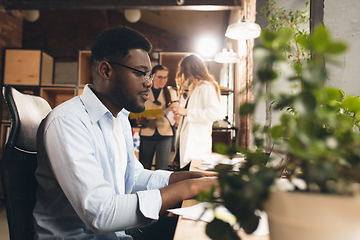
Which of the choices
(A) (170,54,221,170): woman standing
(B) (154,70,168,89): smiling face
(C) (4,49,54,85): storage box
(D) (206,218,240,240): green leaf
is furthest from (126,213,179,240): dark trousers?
(C) (4,49,54,85): storage box

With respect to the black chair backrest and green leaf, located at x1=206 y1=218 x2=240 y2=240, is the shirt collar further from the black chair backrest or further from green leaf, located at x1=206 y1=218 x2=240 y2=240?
green leaf, located at x1=206 y1=218 x2=240 y2=240

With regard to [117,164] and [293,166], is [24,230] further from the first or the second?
[293,166]

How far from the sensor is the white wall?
49.4 inches

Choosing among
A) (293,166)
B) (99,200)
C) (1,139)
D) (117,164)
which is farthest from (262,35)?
(1,139)

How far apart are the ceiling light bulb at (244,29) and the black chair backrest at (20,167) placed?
5.96 feet

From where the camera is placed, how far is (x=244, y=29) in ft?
7.32

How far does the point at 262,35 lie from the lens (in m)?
0.30

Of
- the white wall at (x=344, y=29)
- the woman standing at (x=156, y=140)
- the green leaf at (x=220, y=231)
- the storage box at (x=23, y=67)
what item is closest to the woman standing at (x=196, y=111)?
the woman standing at (x=156, y=140)

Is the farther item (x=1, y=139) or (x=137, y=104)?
(x=1, y=139)

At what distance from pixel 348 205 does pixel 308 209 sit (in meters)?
0.04

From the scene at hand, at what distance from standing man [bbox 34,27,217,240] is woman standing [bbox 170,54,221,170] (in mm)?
1231

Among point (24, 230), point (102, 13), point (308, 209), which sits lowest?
point (24, 230)

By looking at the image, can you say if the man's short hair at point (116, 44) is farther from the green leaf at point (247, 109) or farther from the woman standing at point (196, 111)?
the woman standing at point (196, 111)

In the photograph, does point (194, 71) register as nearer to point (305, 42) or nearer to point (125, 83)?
point (125, 83)
